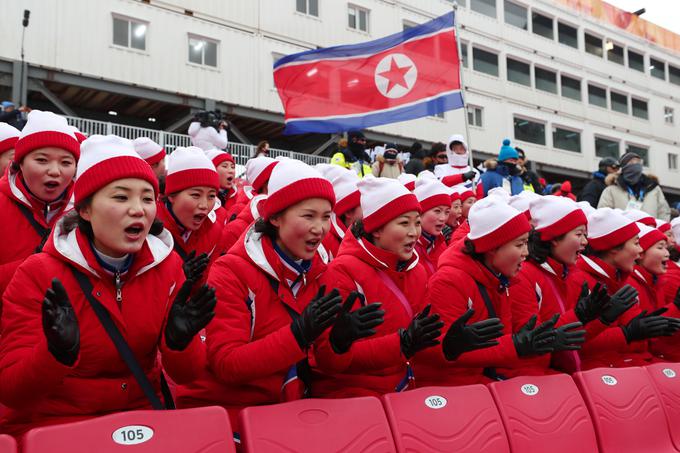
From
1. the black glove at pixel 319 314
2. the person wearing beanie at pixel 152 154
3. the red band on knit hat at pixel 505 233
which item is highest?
the person wearing beanie at pixel 152 154

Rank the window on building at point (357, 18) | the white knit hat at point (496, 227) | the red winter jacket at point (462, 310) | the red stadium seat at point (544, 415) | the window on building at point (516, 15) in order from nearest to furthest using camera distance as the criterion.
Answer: the red stadium seat at point (544, 415)
the red winter jacket at point (462, 310)
the white knit hat at point (496, 227)
the window on building at point (357, 18)
the window on building at point (516, 15)

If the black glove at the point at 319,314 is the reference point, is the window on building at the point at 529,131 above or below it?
above

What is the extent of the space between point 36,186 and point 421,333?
2.73 metres

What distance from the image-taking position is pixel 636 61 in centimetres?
3803

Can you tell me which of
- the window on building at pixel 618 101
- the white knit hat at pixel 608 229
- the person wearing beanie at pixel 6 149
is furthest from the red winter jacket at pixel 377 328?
the window on building at pixel 618 101

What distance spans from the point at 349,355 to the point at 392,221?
111cm

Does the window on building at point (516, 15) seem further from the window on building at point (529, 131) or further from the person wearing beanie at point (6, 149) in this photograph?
the person wearing beanie at point (6, 149)

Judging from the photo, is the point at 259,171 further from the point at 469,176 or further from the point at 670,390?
the point at 670,390

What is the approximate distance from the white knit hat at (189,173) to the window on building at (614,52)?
37110 millimetres

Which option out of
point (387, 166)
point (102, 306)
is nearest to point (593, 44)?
point (387, 166)

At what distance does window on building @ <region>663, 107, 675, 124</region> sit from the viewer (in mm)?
38475

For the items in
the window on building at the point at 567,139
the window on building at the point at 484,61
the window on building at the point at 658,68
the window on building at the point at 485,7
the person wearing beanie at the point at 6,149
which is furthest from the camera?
the window on building at the point at 658,68

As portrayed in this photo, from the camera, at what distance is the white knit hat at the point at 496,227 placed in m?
3.88

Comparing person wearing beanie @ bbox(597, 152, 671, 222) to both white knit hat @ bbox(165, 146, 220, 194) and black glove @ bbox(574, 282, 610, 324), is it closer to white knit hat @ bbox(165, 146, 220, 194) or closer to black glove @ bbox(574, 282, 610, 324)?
black glove @ bbox(574, 282, 610, 324)
